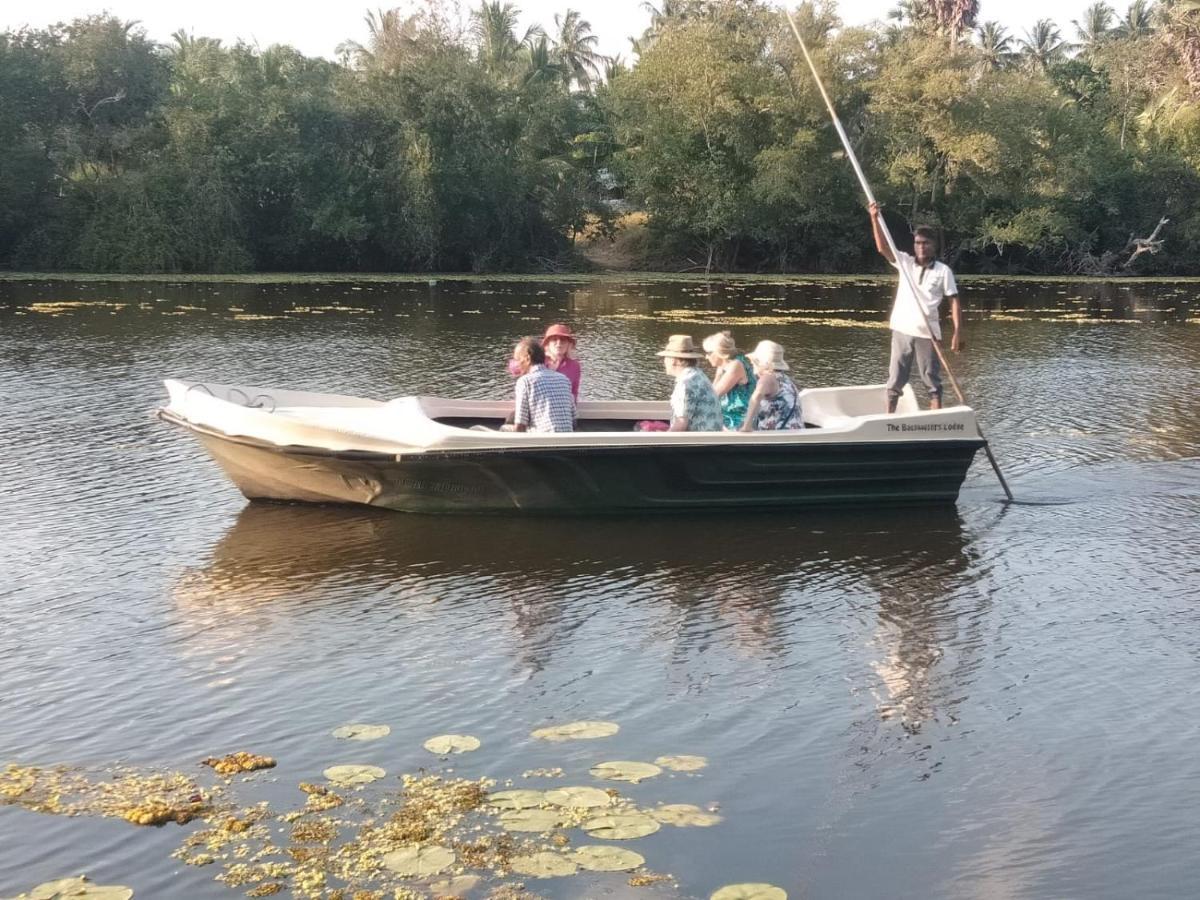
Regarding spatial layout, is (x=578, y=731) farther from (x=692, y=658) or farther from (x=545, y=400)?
(x=545, y=400)

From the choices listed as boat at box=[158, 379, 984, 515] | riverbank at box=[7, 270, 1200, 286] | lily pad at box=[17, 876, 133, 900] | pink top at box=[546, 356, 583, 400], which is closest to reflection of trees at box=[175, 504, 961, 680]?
boat at box=[158, 379, 984, 515]

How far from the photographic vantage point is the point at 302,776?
5.52 m

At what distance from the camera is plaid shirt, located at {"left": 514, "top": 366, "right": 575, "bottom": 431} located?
9758 mm

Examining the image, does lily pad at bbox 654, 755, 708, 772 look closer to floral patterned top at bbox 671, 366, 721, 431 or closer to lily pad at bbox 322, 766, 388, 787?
lily pad at bbox 322, 766, 388, 787

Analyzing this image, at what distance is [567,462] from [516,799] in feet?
14.3

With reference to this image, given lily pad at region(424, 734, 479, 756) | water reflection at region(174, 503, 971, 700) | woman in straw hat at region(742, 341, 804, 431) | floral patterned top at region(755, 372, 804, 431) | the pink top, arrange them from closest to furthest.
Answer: lily pad at region(424, 734, 479, 756) < water reflection at region(174, 503, 971, 700) < woman in straw hat at region(742, 341, 804, 431) < floral patterned top at region(755, 372, 804, 431) < the pink top

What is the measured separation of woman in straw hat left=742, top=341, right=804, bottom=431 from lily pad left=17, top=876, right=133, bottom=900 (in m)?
6.12

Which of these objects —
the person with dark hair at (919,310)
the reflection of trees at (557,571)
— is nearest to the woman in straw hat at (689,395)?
the reflection of trees at (557,571)

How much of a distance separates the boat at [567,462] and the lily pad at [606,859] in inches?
186

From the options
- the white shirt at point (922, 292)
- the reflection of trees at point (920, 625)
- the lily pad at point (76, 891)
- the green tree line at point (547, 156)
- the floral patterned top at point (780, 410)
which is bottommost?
the lily pad at point (76, 891)

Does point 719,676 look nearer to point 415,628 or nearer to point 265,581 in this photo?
point 415,628

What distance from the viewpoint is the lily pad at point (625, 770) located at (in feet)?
18.1

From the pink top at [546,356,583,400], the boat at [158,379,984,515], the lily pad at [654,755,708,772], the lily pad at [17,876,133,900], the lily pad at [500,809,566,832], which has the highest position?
the pink top at [546,356,583,400]

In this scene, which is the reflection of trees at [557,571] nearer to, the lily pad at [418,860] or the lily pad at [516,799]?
the lily pad at [516,799]
